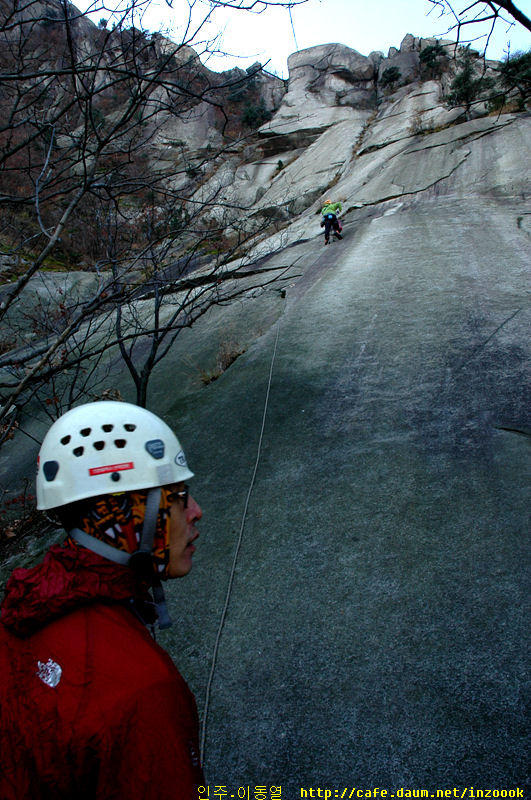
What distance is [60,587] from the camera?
1.15 m

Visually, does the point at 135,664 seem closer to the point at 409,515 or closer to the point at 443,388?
the point at 409,515

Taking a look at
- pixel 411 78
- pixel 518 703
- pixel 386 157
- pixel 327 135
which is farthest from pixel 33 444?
pixel 411 78

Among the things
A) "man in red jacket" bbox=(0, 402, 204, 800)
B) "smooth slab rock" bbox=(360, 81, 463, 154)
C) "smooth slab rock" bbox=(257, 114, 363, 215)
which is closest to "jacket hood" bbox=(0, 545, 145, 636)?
"man in red jacket" bbox=(0, 402, 204, 800)

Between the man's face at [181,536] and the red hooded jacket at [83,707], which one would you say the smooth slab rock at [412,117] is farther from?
the red hooded jacket at [83,707]

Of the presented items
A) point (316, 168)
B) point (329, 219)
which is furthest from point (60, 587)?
point (316, 168)

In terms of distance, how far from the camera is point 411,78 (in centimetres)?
3503

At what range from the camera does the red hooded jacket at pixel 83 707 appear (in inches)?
38.0

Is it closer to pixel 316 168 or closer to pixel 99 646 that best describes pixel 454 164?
pixel 316 168

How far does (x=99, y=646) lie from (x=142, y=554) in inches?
10.7

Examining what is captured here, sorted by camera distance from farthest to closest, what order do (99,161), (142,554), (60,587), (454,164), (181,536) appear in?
(454,164) < (99,161) < (181,536) < (142,554) < (60,587)

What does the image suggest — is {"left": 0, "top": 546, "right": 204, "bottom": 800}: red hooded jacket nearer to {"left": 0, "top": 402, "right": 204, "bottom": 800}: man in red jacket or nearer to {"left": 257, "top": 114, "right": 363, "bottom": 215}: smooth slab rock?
{"left": 0, "top": 402, "right": 204, "bottom": 800}: man in red jacket

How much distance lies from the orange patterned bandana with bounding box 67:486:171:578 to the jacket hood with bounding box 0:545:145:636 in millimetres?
65

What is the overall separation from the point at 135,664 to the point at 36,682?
22cm

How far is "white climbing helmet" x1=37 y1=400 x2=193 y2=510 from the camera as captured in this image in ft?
4.74
